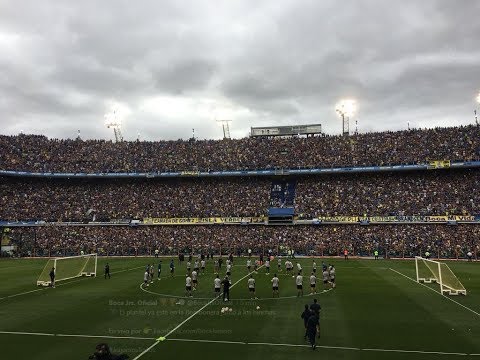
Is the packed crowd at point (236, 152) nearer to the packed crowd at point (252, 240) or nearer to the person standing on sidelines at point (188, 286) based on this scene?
the packed crowd at point (252, 240)

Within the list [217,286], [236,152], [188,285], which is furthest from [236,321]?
[236,152]

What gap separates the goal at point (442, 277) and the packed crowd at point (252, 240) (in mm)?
19400

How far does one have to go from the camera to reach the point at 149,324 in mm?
20094

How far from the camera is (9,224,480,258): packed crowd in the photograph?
53812 mm

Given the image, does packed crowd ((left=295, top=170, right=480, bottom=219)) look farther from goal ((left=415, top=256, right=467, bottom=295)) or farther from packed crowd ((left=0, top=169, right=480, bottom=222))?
goal ((left=415, top=256, right=467, bottom=295))

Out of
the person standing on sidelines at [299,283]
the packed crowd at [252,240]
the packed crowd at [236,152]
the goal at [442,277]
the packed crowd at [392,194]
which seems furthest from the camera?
the packed crowd at [236,152]

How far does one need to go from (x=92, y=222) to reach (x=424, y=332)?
192 ft

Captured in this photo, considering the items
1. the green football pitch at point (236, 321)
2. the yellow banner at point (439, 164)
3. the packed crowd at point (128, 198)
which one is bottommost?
the green football pitch at point (236, 321)

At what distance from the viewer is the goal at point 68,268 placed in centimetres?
3278

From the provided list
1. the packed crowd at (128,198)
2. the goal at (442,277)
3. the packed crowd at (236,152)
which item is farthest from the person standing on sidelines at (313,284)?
the packed crowd at (236,152)

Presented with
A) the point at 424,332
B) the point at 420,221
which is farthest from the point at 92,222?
the point at 424,332

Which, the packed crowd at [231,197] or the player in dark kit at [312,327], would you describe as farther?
the packed crowd at [231,197]

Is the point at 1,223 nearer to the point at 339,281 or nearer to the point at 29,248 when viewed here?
the point at 29,248

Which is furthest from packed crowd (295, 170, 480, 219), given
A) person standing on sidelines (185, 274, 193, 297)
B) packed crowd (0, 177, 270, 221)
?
person standing on sidelines (185, 274, 193, 297)
